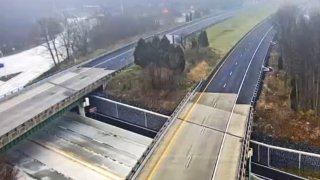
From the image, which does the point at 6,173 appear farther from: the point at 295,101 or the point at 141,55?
the point at 295,101

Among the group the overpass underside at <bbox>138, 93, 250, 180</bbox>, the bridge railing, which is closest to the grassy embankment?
the overpass underside at <bbox>138, 93, 250, 180</bbox>

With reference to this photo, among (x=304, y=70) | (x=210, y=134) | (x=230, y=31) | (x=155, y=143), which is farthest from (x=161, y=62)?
(x=230, y=31)

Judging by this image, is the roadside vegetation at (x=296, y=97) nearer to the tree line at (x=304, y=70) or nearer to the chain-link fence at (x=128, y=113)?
the tree line at (x=304, y=70)

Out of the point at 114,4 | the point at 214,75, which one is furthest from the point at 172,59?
the point at 114,4

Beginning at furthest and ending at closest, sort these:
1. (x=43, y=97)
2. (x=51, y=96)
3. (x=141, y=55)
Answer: (x=141, y=55) → (x=51, y=96) → (x=43, y=97)

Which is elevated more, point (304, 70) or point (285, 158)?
point (304, 70)

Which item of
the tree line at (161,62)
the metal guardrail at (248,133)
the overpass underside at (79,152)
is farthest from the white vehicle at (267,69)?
the overpass underside at (79,152)

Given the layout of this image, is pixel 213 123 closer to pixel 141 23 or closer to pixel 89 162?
pixel 89 162
